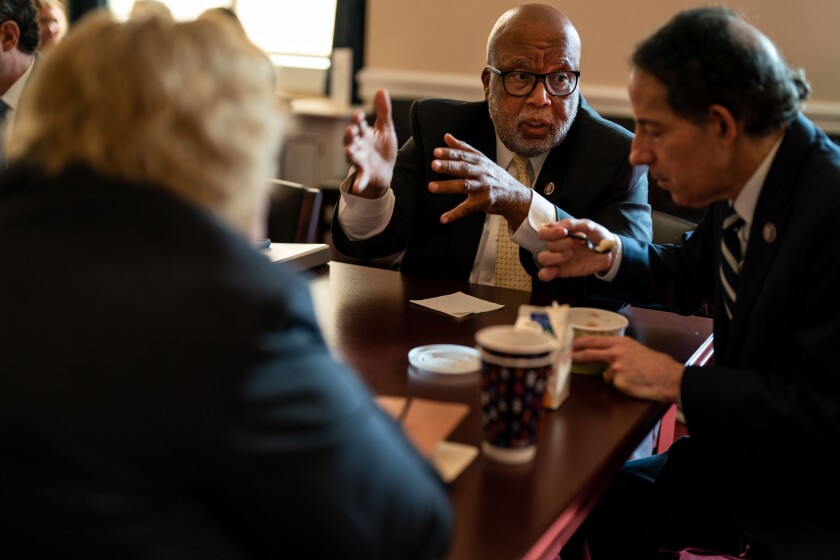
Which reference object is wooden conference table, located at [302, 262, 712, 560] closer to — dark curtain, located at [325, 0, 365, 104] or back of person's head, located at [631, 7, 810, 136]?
back of person's head, located at [631, 7, 810, 136]

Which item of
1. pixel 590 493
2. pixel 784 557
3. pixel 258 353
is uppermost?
pixel 258 353

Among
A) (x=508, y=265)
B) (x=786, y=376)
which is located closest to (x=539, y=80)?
(x=508, y=265)

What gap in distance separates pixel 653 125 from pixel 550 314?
36 cm

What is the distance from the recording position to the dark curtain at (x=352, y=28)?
4273 mm

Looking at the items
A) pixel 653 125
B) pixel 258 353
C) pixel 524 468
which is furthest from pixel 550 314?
pixel 258 353

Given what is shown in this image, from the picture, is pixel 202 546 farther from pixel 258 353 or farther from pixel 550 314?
pixel 550 314

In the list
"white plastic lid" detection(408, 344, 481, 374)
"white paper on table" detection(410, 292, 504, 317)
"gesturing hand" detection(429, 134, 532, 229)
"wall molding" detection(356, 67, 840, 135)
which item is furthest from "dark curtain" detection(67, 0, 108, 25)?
"white plastic lid" detection(408, 344, 481, 374)

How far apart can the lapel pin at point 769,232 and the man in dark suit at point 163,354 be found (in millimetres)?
757

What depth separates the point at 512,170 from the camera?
2.25 meters

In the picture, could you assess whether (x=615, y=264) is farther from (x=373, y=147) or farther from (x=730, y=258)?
(x=373, y=147)

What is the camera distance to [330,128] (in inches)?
177

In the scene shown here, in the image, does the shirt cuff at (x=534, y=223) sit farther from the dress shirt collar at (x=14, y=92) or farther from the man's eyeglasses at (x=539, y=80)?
the dress shirt collar at (x=14, y=92)

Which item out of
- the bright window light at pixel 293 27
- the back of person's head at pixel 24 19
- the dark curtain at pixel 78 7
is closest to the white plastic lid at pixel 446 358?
the back of person's head at pixel 24 19

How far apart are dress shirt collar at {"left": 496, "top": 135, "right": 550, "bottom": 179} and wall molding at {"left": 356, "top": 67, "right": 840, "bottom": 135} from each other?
140cm
